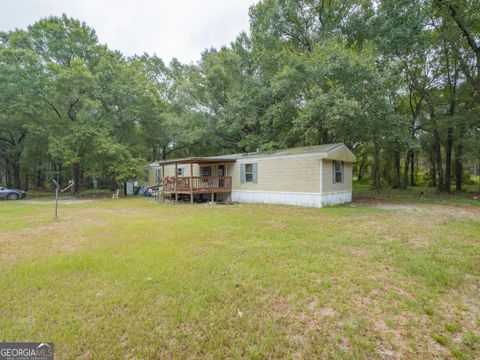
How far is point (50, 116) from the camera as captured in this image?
16.2m

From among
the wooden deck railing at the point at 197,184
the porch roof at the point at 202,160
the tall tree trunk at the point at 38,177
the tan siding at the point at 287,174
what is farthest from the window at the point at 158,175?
the tall tree trunk at the point at 38,177

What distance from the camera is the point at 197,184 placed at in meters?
13.3

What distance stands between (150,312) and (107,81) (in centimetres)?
1837

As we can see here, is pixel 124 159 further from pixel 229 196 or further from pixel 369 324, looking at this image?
pixel 369 324

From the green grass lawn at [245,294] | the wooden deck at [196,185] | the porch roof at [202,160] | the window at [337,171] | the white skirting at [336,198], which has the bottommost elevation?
the green grass lawn at [245,294]

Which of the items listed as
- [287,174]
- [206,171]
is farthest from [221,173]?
[287,174]

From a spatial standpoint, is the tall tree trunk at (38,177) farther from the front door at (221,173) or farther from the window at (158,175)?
the front door at (221,173)

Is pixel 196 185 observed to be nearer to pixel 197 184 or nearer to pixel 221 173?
pixel 197 184

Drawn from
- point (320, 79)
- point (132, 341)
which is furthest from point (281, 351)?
point (320, 79)

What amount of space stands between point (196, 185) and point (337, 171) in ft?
24.7

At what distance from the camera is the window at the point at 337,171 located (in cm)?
1148

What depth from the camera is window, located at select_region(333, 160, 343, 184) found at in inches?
452

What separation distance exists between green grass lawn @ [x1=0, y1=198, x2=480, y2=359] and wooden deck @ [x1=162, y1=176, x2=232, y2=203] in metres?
7.03

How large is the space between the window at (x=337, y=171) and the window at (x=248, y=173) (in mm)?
3991
